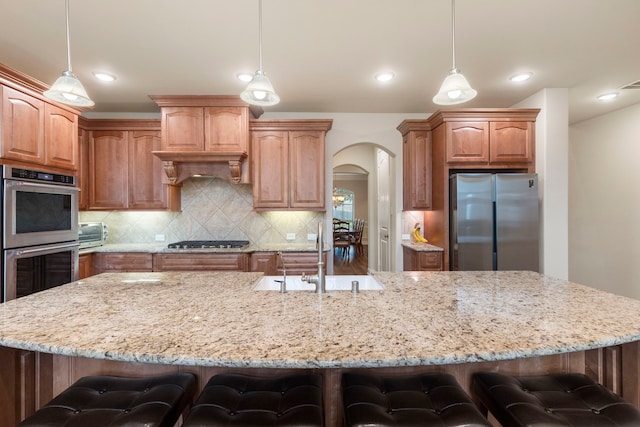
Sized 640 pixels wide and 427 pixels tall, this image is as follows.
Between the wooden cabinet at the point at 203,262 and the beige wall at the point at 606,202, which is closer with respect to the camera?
the wooden cabinet at the point at 203,262

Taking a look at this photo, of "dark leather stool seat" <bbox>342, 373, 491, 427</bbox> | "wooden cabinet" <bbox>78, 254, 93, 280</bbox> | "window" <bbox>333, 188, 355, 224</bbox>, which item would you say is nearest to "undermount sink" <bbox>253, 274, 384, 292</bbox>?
"dark leather stool seat" <bbox>342, 373, 491, 427</bbox>

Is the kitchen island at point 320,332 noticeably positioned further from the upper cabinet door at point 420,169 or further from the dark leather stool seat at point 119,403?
the upper cabinet door at point 420,169

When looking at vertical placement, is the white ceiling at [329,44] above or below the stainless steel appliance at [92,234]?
above

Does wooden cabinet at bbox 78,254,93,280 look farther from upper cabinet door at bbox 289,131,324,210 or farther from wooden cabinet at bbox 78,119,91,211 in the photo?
upper cabinet door at bbox 289,131,324,210

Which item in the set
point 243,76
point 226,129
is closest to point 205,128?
point 226,129

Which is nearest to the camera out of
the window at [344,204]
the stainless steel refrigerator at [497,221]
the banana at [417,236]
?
the stainless steel refrigerator at [497,221]

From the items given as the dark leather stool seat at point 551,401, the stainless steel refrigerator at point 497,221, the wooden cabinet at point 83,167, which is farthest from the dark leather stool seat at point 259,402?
the wooden cabinet at point 83,167

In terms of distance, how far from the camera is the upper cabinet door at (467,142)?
3348 mm

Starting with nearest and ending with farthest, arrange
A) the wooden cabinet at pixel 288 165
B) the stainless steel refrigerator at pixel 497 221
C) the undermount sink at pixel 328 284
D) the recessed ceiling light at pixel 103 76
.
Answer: the undermount sink at pixel 328 284, the recessed ceiling light at pixel 103 76, the stainless steel refrigerator at pixel 497 221, the wooden cabinet at pixel 288 165

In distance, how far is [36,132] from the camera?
2.60 meters

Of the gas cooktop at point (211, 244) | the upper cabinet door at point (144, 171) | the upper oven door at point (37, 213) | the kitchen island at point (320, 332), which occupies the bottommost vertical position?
the kitchen island at point (320, 332)

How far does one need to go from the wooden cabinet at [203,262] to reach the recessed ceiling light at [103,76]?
6.13 feet

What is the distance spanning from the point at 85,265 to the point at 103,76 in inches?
77.9

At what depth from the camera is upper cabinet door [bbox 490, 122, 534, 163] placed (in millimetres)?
3369
